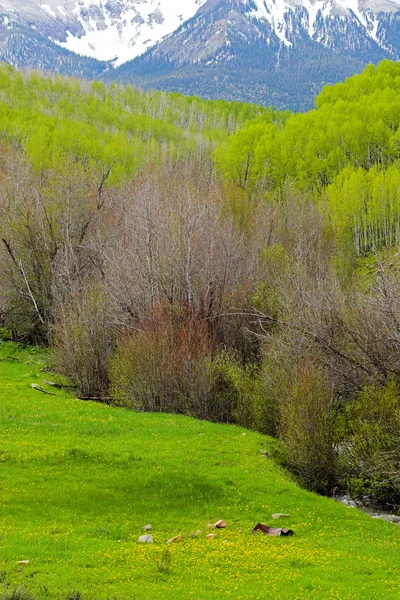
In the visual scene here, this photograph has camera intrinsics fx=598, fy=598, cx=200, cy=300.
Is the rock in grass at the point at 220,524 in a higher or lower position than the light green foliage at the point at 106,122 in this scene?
lower

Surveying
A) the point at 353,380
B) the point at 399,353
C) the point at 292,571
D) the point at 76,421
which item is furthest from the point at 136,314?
the point at 292,571

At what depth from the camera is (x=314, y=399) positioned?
21844 mm

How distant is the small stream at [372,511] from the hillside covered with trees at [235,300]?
0.39 meters

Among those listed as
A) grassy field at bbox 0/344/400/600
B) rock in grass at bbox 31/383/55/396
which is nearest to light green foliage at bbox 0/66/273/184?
rock in grass at bbox 31/383/55/396

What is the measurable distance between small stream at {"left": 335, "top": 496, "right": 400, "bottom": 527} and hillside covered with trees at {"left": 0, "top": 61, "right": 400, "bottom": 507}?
385 mm

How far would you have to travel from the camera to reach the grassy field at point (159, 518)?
1088cm

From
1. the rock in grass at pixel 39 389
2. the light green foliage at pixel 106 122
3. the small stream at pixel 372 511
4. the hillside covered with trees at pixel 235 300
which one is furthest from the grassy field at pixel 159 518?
the light green foliage at pixel 106 122

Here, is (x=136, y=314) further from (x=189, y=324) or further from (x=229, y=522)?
(x=229, y=522)

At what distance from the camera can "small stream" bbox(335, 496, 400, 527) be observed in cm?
1841

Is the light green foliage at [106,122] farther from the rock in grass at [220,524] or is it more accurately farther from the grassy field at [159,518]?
the rock in grass at [220,524]

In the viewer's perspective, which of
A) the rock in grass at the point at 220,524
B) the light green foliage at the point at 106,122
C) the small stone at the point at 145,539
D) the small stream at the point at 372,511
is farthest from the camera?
the light green foliage at the point at 106,122

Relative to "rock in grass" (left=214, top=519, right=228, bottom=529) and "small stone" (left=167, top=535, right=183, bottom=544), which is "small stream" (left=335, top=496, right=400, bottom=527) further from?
"small stone" (left=167, top=535, right=183, bottom=544)

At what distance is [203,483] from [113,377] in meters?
12.1

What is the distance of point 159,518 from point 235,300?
1774cm
